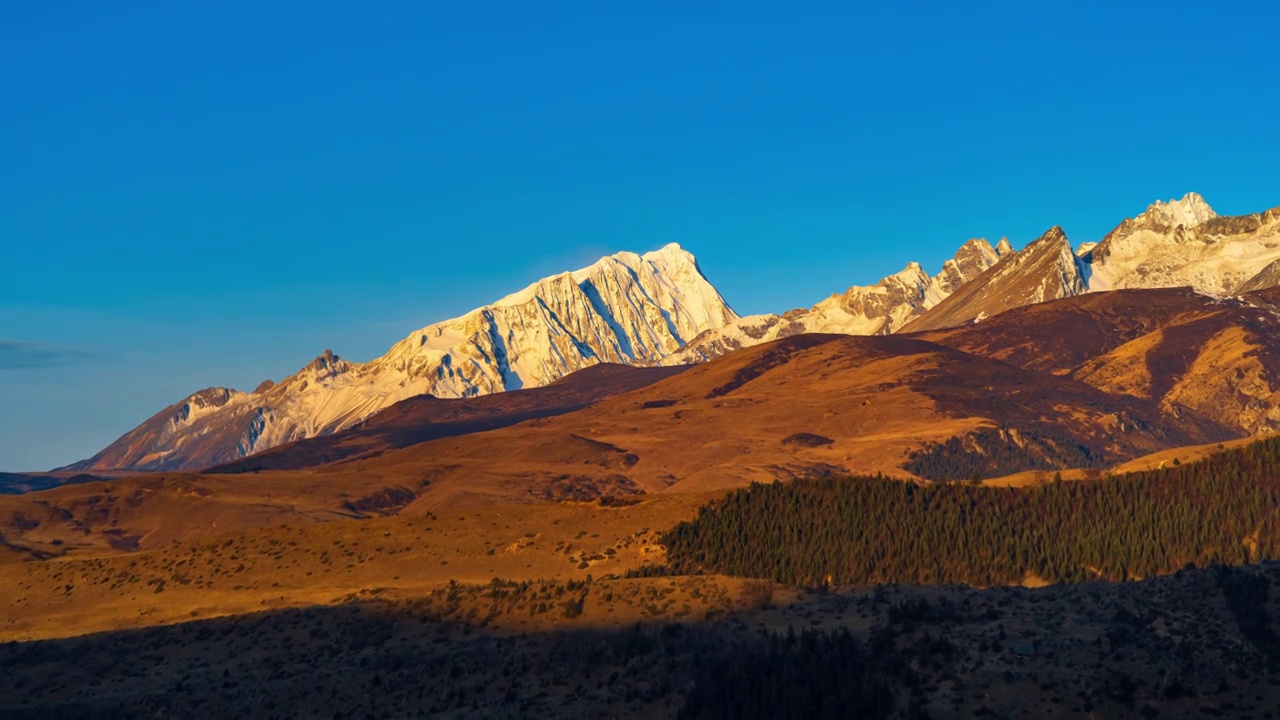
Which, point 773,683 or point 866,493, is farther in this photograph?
point 866,493

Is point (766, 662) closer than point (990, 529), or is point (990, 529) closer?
point (766, 662)

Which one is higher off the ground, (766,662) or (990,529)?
(990,529)

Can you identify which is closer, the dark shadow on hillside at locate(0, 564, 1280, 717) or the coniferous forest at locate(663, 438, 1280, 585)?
the dark shadow on hillside at locate(0, 564, 1280, 717)

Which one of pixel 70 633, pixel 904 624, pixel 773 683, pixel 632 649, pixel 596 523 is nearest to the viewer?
pixel 773 683

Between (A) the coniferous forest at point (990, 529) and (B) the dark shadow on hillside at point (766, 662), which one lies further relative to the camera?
(A) the coniferous forest at point (990, 529)

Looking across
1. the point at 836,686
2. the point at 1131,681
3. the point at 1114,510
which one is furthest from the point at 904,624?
the point at 1114,510

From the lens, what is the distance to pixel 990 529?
5482 inches

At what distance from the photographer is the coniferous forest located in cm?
13138

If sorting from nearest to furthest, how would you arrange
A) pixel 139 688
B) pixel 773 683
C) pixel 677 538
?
pixel 773 683, pixel 139 688, pixel 677 538

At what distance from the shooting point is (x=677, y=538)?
430 feet

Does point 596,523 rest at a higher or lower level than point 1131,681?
higher

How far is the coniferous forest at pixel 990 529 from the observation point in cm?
13138

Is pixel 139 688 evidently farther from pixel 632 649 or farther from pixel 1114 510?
pixel 1114 510

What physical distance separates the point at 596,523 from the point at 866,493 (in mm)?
32307
